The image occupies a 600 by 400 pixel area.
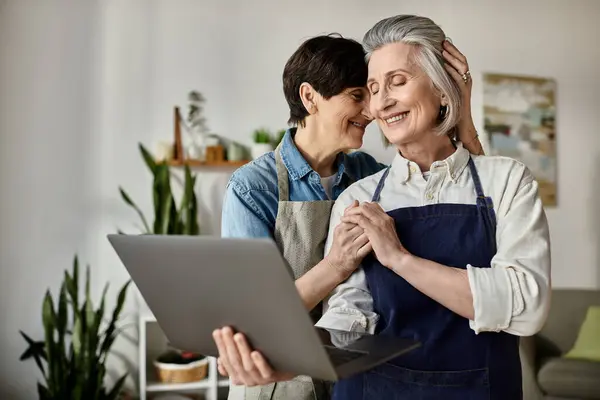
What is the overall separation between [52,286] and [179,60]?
1682 millimetres

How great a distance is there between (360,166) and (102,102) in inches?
118

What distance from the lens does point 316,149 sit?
6.59ft

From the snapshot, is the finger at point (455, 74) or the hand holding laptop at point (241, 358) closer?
the hand holding laptop at point (241, 358)

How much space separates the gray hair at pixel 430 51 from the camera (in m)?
1.61

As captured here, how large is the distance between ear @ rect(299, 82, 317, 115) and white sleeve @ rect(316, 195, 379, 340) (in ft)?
1.28

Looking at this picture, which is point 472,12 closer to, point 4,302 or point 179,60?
point 179,60

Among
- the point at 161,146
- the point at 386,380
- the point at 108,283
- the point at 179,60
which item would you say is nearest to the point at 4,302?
the point at 108,283

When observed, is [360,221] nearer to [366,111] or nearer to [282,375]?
[282,375]

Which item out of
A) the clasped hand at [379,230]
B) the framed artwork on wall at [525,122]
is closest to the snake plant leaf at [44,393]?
the clasped hand at [379,230]

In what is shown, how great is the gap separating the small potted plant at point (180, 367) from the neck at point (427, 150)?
3023 mm

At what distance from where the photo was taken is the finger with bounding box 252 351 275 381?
129 cm

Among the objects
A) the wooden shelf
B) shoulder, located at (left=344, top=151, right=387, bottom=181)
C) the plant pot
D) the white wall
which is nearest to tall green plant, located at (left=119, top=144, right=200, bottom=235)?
the wooden shelf

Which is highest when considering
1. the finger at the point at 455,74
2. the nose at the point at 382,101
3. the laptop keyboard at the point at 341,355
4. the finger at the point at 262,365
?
the finger at the point at 455,74

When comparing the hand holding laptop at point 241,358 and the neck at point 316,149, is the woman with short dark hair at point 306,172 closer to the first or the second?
the neck at point 316,149
